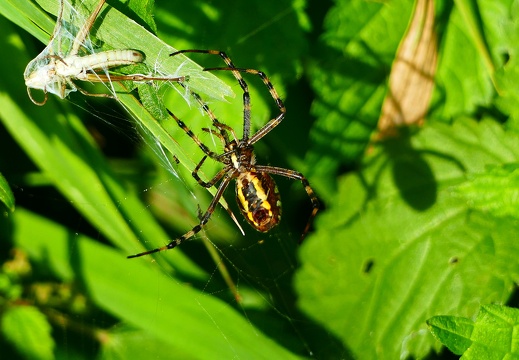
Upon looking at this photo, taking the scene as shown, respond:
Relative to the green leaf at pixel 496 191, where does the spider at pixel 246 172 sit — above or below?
above

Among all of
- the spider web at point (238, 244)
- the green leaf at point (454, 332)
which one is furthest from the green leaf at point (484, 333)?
the spider web at point (238, 244)

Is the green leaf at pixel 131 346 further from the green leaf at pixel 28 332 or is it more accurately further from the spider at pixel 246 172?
the spider at pixel 246 172

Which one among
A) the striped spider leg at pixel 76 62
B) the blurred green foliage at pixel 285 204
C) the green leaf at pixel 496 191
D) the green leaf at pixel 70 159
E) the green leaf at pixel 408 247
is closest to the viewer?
the striped spider leg at pixel 76 62

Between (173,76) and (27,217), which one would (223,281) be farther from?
(173,76)

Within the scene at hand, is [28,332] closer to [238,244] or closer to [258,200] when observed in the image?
[238,244]

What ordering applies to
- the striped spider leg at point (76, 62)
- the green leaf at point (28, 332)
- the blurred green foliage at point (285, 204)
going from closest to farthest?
the striped spider leg at point (76, 62), the blurred green foliage at point (285, 204), the green leaf at point (28, 332)

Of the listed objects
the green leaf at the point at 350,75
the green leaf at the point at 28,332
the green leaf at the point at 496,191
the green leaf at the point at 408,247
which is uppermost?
the green leaf at the point at 350,75
